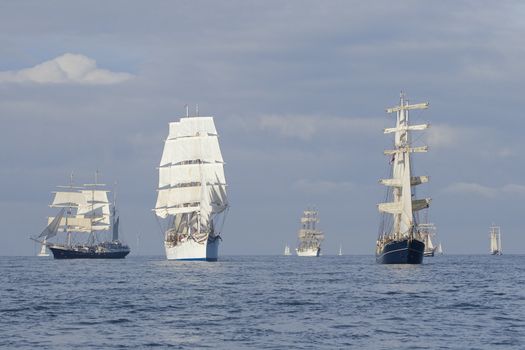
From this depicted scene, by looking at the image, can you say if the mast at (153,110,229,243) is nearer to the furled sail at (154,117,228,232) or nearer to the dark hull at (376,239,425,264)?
the furled sail at (154,117,228,232)

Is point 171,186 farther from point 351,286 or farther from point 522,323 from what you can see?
point 522,323

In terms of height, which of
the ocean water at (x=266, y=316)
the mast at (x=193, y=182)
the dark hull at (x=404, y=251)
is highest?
the mast at (x=193, y=182)

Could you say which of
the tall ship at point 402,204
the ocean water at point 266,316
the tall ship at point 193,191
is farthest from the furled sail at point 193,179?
the ocean water at point 266,316

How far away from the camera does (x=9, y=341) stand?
146ft

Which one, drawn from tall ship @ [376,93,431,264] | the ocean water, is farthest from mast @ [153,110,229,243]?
the ocean water

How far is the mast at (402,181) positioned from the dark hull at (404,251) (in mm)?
2445

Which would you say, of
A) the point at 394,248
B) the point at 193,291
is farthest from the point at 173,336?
the point at 394,248

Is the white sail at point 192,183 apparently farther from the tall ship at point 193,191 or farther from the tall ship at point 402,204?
the tall ship at point 402,204

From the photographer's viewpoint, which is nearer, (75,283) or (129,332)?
(129,332)

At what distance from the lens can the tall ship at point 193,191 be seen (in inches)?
7219

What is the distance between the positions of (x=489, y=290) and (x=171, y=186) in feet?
406

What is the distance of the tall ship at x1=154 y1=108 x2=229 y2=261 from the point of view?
183 m

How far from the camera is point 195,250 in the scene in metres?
180

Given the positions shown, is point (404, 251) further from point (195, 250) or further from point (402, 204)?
point (195, 250)
